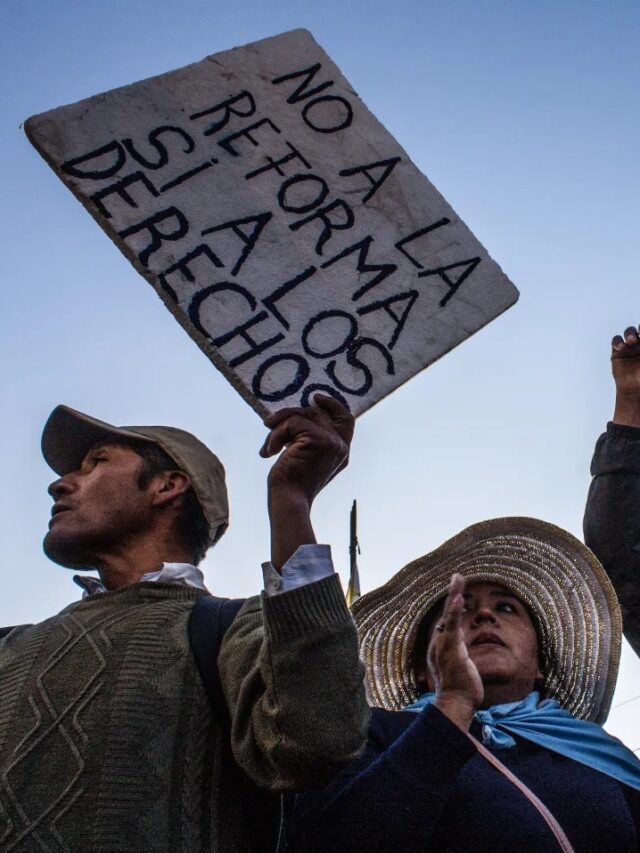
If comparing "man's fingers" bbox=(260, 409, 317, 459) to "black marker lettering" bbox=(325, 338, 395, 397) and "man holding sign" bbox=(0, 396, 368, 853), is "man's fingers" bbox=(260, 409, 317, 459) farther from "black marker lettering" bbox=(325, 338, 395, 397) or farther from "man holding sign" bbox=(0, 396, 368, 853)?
"black marker lettering" bbox=(325, 338, 395, 397)

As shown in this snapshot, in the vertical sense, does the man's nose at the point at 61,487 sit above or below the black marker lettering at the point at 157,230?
below

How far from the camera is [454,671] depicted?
214 cm

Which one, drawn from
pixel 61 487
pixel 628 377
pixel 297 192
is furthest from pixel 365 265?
pixel 61 487

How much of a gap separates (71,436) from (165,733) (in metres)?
1.21

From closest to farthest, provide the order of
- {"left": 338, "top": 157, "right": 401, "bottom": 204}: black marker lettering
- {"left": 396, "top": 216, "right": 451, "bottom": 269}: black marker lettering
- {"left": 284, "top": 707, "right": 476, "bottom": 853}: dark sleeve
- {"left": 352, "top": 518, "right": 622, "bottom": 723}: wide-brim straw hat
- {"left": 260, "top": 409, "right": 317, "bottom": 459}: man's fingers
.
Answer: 1. {"left": 284, "top": 707, "right": 476, "bottom": 853}: dark sleeve
2. {"left": 260, "top": 409, "right": 317, "bottom": 459}: man's fingers
3. {"left": 396, "top": 216, "right": 451, "bottom": 269}: black marker lettering
4. {"left": 338, "top": 157, "right": 401, "bottom": 204}: black marker lettering
5. {"left": 352, "top": 518, "right": 622, "bottom": 723}: wide-brim straw hat

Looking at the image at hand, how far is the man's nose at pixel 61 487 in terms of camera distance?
248cm

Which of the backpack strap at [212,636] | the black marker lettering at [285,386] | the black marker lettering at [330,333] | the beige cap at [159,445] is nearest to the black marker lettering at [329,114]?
the black marker lettering at [330,333]

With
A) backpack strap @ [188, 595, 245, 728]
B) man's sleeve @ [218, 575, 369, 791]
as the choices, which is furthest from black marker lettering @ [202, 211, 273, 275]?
man's sleeve @ [218, 575, 369, 791]

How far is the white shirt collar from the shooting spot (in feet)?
7.17

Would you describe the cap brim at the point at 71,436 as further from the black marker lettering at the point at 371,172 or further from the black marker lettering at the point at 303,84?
the black marker lettering at the point at 303,84

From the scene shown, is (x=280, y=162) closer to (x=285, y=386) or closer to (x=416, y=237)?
(x=416, y=237)

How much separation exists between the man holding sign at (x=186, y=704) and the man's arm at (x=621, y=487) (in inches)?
38.9

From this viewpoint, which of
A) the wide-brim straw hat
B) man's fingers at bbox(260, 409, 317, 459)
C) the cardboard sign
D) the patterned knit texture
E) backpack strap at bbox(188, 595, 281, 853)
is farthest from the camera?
the wide-brim straw hat

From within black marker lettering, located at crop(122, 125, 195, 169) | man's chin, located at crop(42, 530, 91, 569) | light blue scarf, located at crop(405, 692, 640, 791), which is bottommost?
light blue scarf, located at crop(405, 692, 640, 791)
